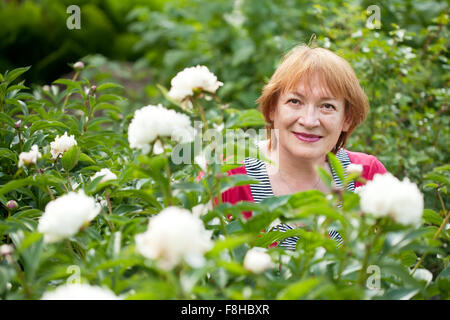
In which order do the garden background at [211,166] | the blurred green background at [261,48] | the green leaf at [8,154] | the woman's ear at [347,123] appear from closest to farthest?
1. the garden background at [211,166]
2. the green leaf at [8,154]
3. the woman's ear at [347,123]
4. the blurred green background at [261,48]

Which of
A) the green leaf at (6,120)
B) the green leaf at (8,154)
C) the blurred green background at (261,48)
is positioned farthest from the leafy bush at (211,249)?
the blurred green background at (261,48)

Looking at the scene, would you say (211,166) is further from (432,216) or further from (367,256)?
(432,216)

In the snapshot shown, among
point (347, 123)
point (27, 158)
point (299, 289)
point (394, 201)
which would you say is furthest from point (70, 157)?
point (347, 123)

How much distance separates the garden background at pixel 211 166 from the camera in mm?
955

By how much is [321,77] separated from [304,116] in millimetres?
166

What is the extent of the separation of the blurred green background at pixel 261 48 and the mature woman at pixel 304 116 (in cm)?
59

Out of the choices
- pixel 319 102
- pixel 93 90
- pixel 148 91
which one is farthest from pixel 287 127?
pixel 148 91

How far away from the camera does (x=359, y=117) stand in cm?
206

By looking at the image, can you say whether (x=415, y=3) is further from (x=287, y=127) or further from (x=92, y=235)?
(x=92, y=235)

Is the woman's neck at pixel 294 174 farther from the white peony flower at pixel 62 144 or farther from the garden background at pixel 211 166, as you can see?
the white peony flower at pixel 62 144

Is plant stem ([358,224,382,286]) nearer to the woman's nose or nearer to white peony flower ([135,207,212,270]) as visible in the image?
white peony flower ([135,207,212,270])

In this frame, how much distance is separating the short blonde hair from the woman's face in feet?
0.09

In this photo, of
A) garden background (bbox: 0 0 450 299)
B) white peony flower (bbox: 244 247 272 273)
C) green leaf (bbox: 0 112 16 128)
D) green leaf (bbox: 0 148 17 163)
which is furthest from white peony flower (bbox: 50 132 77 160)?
white peony flower (bbox: 244 247 272 273)

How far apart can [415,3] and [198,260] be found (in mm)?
3947
